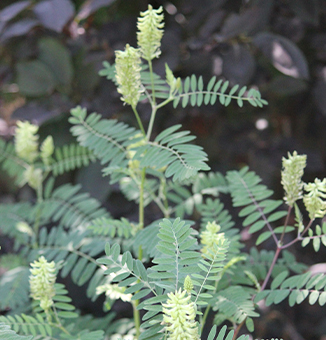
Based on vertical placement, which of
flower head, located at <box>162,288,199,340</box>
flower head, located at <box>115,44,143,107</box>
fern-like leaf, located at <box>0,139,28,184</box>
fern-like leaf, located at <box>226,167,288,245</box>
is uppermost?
flower head, located at <box>115,44,143,107</box>

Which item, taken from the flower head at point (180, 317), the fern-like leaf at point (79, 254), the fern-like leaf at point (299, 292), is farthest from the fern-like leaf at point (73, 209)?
the flower head at point (180, 317)

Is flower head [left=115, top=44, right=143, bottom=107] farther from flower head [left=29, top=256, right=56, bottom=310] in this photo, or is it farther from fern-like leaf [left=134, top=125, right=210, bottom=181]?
flower head [left=29, top=256, right=56, bottom=310]

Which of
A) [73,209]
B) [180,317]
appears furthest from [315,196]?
[73,209]

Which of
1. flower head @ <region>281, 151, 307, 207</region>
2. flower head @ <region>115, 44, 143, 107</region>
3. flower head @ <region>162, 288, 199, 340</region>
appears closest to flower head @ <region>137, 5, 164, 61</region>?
flower head @ <region>115, 44, 143, 107</region>

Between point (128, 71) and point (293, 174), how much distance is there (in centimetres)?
28

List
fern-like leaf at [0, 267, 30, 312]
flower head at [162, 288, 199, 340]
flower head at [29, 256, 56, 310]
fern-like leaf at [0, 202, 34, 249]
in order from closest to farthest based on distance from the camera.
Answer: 1. flower head at [162, 288, 199, 340]
2. flower head at [29, 256, 56, 310]
3. fern-like leaf at [0, 267, 30, 312]
4. fern-like leaf at [0, 202, 34, 249]

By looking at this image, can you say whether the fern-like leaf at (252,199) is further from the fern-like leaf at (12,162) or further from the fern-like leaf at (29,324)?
the fern-like leaf at (12,162)

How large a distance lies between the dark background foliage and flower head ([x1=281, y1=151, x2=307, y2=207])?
58 cm

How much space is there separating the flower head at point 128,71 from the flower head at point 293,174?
241 mm

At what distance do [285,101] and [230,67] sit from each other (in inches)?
14.7

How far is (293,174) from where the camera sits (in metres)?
0.55

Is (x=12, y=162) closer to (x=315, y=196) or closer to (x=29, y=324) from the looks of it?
(x=29, y=324)

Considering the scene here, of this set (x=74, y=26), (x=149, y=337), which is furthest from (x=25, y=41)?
(x=149, y=337)

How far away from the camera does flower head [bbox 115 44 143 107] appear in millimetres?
526
